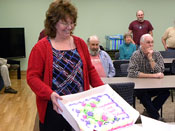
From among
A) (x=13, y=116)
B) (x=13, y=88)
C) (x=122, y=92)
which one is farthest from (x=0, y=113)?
(x=122, y=92)

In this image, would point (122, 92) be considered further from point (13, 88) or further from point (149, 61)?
point (13, 88)

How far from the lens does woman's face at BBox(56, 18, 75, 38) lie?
1499 mm

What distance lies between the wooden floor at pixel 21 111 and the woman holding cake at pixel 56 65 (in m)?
1.86

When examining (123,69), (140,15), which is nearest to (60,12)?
(123,69)

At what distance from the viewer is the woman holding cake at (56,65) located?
149 centimetres

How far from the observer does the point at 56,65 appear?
59.8 inches

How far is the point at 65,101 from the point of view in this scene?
1322 mm

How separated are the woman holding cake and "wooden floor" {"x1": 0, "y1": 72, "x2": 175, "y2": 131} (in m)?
1.86

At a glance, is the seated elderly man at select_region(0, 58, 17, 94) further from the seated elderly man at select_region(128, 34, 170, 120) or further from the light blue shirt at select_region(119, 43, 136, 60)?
the seated elderly man at select_region(128, 34, 170, 120)

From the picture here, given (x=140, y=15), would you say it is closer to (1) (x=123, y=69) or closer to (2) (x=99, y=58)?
(1) (x=123, y=69)

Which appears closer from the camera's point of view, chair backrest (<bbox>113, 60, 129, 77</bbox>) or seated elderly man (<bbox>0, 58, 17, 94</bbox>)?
chair backrest (<bbox>113, 60, 129, 77</bbox>)

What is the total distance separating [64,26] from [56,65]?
0.79 feet

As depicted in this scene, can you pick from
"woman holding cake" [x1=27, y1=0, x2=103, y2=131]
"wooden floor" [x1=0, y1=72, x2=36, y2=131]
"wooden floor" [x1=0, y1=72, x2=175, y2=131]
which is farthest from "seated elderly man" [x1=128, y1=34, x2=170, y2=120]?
"woman holding cake" [x1=27, y1=0, x2=103, y2=131]

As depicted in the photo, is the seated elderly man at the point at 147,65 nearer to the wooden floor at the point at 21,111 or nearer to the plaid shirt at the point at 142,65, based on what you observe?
the plaid shirt at the point at 142,65
